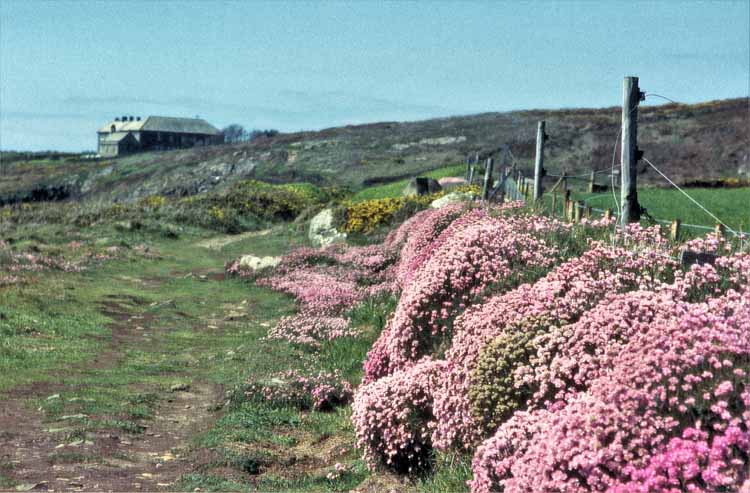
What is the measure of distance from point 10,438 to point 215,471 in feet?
9.02

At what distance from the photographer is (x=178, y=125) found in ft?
528

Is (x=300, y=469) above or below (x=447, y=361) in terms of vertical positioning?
below

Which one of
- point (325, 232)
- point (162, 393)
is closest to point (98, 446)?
point (162, 393)

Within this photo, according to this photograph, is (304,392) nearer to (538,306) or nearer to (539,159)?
(538,306)

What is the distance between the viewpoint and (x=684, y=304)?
718cm

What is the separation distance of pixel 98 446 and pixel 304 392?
137 inches

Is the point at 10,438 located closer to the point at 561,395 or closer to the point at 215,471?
the point at 215,471

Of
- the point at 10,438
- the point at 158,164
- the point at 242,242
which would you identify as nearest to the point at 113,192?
the point at 158,164

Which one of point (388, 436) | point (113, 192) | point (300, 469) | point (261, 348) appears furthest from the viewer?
point (113, 192)

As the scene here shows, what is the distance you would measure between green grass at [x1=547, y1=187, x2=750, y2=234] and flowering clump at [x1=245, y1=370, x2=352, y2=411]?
36.6ft

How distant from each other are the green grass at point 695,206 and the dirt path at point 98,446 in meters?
12.9

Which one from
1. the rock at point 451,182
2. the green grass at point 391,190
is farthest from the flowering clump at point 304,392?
the rock at point 451,182

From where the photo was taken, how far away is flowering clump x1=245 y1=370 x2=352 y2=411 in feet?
41.1

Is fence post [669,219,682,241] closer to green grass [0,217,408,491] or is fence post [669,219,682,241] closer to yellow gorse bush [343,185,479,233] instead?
green grass [0,217,408,491]
